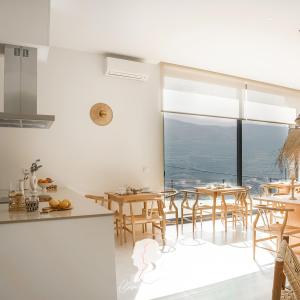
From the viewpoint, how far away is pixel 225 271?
11.4 ft

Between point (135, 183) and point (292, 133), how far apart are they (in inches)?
158

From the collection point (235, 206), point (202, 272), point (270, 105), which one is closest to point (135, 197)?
point (202, 272)

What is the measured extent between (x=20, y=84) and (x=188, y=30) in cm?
237

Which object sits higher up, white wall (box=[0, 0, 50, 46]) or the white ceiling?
the white ceiling

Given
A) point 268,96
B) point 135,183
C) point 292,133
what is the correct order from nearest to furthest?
point 292,133
point 135,183
point 268,96

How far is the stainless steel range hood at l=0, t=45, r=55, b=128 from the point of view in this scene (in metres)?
3.06

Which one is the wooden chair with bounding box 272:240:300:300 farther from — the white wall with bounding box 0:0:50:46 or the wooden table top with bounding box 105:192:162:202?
the wooden table top with bounding box 105:192:162:202

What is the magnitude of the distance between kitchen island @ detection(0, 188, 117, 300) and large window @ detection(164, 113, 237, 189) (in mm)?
3782

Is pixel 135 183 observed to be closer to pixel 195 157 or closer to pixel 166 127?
pixel 166 127

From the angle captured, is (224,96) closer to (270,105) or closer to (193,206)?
(270,105)

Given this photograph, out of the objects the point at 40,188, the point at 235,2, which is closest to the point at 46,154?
the point at 40,188

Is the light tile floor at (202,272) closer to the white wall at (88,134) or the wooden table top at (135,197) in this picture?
the wooden table top at (135,197)

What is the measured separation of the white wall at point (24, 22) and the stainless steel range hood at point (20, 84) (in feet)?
0.41

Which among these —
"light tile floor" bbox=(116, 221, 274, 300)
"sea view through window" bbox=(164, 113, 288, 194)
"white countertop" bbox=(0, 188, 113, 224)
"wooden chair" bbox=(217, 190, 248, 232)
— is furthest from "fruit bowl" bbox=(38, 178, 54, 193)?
"wooden chair" bbox=(217, 190, 248, 232)
